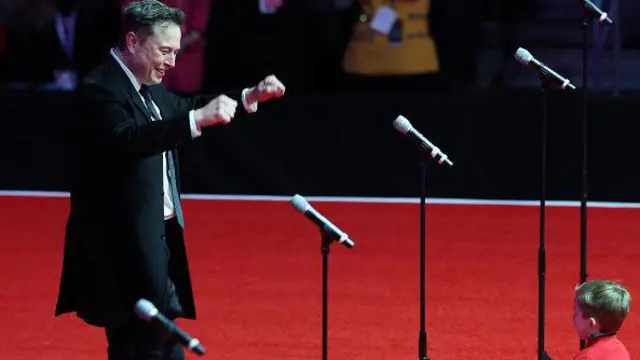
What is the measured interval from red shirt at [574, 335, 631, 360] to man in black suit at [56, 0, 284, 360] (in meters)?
1.31

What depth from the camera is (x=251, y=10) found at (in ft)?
32.9

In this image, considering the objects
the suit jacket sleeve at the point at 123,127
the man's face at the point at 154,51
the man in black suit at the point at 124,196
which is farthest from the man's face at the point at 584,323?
the man's face at the point at 154,51

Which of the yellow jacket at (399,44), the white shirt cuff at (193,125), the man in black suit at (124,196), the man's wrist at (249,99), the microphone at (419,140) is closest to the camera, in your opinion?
the white shirt cuff at (193,125)

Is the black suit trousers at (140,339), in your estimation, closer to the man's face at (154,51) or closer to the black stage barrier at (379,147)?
the man's face at (154,51)

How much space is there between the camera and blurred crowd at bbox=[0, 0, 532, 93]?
9.96 m

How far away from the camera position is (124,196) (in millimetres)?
4477

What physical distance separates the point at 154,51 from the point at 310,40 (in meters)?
5.65

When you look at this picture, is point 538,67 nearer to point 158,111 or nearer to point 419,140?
point 419,140

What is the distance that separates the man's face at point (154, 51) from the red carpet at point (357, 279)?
2214 mm

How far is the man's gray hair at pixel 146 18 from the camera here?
14.6 ft

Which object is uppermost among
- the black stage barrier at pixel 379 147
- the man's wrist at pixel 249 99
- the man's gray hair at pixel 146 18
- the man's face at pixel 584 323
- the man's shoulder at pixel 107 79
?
the man's gray hair at pixel 146 18

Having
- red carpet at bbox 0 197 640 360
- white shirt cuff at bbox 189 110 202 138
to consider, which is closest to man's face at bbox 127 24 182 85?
white shirt cuff at bbox 189 110 202 138

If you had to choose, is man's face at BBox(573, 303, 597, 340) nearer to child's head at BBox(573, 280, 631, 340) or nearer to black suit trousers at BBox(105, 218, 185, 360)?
child's head at BBox(573, 280, 631, 340)

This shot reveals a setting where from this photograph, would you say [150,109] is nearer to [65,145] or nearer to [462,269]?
[462,269]
